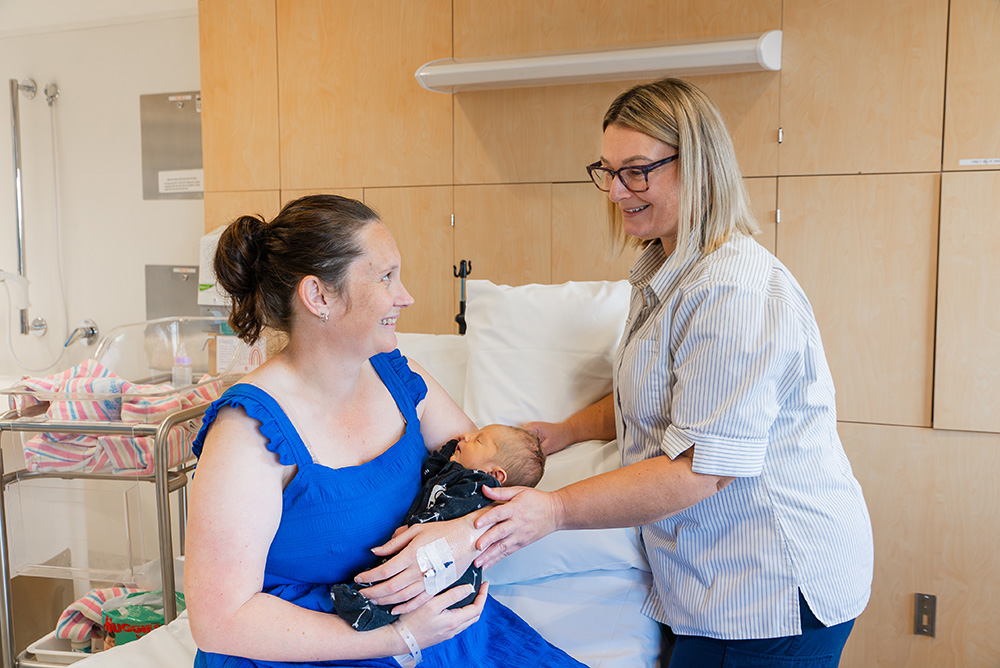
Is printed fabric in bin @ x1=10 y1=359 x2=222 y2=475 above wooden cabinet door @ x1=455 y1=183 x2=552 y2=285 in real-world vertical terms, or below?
below

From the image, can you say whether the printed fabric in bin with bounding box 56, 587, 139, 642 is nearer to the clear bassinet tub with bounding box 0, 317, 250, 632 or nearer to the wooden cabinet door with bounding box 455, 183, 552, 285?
the clear bassinet tub with bounding box 0, 317, 250, 632

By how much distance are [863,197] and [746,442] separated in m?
1.65

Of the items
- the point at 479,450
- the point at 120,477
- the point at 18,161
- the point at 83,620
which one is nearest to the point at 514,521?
the point at 479,450

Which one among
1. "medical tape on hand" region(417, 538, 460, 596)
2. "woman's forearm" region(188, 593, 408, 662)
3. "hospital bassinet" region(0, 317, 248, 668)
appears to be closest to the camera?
"woman's forearm" region(188, 593, 408, 662)

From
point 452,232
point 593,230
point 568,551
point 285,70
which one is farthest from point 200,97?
point 568,551

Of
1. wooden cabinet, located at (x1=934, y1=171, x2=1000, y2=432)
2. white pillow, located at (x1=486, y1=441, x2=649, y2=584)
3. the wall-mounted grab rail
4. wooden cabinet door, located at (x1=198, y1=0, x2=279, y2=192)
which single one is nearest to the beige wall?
wooden cabinet, located at (x1=934, y1=171, x2=1000, y2=432)

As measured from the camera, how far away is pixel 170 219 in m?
3.83

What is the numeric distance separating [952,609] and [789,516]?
5.45ft

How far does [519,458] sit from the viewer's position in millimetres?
1564

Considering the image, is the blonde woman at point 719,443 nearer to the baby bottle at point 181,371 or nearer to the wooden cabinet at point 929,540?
the wooden cabinet at point 929,540

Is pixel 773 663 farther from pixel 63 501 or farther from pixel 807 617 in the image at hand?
pixel 63 501

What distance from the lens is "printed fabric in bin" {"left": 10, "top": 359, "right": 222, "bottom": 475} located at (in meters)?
2.01

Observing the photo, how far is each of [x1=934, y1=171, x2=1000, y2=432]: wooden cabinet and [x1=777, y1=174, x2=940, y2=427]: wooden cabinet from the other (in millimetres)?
39

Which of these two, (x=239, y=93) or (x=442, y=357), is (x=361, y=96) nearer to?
(x=239, y=93)
